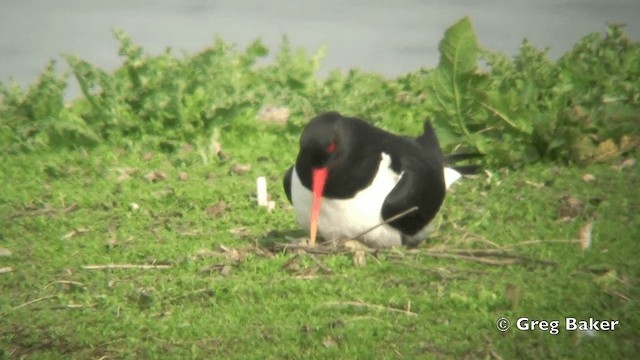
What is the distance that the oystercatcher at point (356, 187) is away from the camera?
672 centimetres

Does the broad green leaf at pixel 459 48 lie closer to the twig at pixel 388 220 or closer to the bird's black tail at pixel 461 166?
the bird's black tail at pixel 461 166

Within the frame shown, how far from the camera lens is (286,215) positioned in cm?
810

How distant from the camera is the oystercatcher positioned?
6.72 meters

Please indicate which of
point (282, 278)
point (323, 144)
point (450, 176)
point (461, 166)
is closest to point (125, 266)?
point (282, 278)

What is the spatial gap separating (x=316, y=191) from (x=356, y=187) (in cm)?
26

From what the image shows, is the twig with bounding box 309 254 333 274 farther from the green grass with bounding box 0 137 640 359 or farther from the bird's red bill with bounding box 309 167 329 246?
the bird's red bill with bounding box 309 167 329 246

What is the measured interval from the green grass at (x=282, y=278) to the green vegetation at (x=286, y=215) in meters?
0.02

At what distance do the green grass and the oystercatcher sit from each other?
8.5 inches

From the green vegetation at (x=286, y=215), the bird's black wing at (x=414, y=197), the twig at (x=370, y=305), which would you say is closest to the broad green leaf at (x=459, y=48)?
the green vegetation at (x=286, y=215)

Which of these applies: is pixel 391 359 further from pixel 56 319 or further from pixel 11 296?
pixel 11 296

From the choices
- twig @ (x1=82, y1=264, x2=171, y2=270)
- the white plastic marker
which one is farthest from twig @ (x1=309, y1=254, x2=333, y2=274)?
the white plastic marker

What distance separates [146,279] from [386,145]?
1.64 meters

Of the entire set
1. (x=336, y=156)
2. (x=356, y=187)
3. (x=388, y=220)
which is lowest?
(x=388, y=220)

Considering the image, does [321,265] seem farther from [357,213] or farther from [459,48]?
[459,48]
